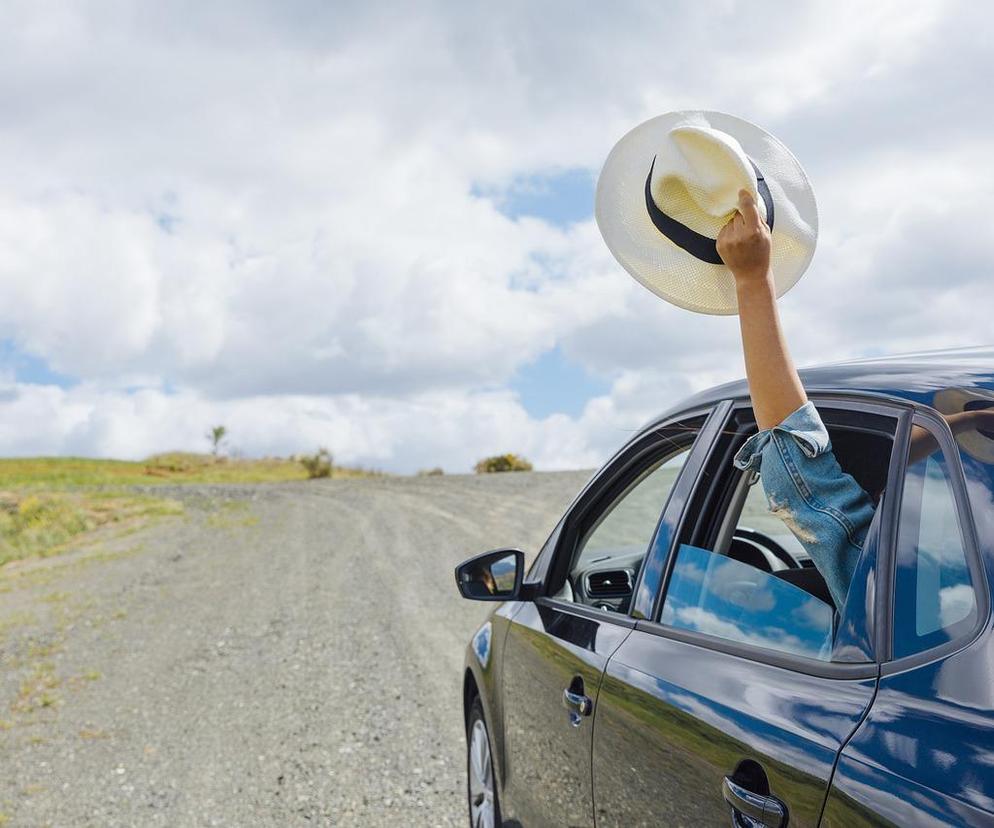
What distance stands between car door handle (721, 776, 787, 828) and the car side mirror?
175cm

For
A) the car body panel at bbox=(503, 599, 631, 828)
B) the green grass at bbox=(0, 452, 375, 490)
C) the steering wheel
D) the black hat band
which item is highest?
the green grass at bbox=(0, 452, 375, 490)

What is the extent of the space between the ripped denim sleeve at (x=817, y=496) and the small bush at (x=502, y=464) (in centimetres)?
3005

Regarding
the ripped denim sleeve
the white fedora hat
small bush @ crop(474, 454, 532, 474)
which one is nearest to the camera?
the ripped denim sleeve

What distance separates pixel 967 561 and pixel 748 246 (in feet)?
2.53

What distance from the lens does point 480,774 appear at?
13.5ft

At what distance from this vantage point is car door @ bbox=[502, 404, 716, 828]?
8.66 ft

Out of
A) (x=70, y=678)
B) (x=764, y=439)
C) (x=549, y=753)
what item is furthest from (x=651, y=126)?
(x=70, y=678)

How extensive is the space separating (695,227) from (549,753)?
156cm

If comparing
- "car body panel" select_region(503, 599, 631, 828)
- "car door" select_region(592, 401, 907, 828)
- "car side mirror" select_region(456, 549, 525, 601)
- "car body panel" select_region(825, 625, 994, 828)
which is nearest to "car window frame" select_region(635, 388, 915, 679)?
"car door" select_region(592, 401, 907, 828)

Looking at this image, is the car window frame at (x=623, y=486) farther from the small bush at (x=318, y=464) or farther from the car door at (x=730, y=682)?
the small bush at (x=318, y=464)

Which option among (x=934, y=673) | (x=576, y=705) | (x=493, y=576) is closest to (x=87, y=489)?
(x=493, y=576)

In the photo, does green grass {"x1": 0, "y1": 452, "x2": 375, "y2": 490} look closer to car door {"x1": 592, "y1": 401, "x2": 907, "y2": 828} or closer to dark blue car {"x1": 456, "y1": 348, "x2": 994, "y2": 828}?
dark blue car {"x1": 456, "y1": 348, "x2": 994, "y2": 828}

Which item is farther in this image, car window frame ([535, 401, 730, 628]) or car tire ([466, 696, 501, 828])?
car tire ([466, 696, 501, 828])

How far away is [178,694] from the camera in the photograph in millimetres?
8578
